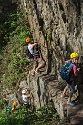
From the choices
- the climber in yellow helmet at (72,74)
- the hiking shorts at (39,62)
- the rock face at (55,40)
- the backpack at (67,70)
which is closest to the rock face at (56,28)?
the rock face at (55,40)

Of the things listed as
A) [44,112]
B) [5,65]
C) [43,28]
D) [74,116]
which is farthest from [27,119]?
[5,65]

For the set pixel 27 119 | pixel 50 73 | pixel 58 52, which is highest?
pixel 58 52

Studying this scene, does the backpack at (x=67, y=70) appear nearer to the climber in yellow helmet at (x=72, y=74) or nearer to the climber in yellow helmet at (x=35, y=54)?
the climber in yellow helmet at (x=72, y=74)

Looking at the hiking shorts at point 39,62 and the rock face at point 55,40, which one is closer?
the rock face at point 55,40

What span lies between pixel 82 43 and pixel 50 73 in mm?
3222

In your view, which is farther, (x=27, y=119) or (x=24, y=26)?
(x=24, y=26)

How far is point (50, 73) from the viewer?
530 inches

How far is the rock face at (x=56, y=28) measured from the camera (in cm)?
1071

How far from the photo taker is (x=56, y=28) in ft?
40.8

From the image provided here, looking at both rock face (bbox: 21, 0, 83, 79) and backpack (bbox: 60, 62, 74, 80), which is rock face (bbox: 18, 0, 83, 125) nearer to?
rock face (bbox: 21, 0, 83, 79)

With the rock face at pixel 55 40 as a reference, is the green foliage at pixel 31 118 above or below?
below

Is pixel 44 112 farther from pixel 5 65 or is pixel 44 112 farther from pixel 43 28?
pixel 5 65

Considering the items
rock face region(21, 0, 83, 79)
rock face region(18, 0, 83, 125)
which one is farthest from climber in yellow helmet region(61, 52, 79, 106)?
rock face region(21, 0, 83, 79)

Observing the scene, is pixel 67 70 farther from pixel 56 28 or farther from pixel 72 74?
pixel 56 28
